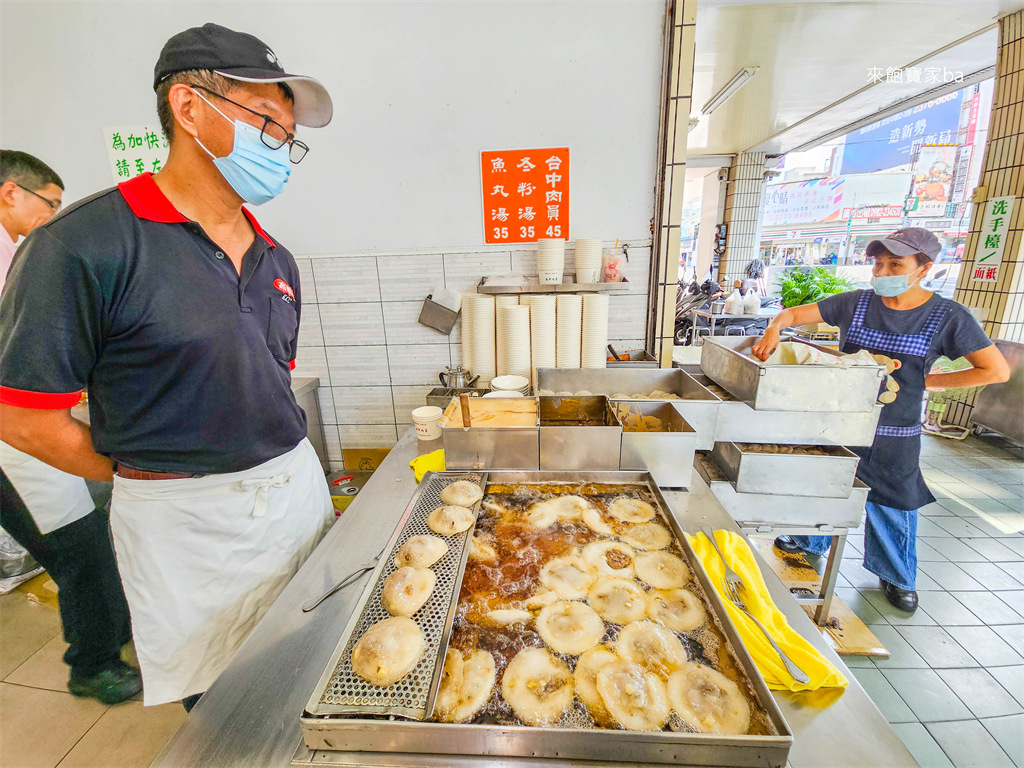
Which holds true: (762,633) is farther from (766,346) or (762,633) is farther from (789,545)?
(789,545)

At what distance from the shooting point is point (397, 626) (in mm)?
995

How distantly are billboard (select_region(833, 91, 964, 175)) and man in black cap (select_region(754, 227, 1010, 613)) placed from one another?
6.58 metres

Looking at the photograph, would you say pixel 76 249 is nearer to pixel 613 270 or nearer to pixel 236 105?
pixel 236 105

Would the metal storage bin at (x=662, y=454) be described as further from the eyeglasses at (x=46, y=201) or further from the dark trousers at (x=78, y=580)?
the eyeglasses at (x=46, y=201)

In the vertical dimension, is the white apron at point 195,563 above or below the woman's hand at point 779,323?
below

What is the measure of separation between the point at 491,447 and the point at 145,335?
45.3 inches

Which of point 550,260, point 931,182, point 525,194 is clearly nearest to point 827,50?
point 525,194

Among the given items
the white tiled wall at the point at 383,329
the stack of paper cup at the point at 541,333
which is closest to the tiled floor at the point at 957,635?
the white tiled wall at the point at 383,329

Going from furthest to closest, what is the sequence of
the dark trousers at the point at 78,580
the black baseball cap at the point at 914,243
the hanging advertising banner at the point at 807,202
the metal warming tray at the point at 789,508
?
the hanging advertising banner at the point at 807,202, the black baseball cap at the point at 914,243, the dark trousers at the point at 78,580, the metal warming tray at the point at 789,508

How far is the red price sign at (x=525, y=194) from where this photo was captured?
9.16 feet

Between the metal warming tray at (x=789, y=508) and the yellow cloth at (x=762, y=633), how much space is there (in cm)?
74

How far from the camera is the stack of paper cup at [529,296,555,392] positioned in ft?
8.76

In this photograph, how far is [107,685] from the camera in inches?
88.8

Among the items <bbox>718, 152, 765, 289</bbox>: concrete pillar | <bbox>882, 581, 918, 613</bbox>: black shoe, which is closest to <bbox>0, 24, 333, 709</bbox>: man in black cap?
<bbox>882, 581, 918, 613</bbox>: black shoe
